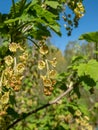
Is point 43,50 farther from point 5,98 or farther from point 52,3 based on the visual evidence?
point 52,3

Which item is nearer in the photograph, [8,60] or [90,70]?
[8,60]

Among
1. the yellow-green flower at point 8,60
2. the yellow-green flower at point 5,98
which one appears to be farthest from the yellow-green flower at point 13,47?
the yellow-green flower at point 5,98

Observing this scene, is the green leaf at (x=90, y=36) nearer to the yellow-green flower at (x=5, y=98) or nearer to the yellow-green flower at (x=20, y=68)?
the yellow-green flower at (x=20, y=68)

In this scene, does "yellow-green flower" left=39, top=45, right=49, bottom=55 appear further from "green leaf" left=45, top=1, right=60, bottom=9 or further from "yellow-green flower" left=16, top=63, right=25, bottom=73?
"green leaf" left=45, top=1, right=60, bottom=9

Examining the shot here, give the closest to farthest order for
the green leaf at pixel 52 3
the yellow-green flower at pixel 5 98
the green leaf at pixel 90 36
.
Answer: the yellow-green flower at pixel 5 98, the green leaf at pixel 52 3, the green leaf at pixel 90 36

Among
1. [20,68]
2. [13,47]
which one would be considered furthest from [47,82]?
[13,47]

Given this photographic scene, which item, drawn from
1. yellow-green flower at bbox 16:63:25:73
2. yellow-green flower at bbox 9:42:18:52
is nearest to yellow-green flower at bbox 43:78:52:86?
yellow-green flower at bbox 16:63:25:73

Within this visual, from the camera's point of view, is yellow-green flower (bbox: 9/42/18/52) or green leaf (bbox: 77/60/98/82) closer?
yellow-green flower (bbox: 9/42/18/52)

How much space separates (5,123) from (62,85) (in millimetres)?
1227

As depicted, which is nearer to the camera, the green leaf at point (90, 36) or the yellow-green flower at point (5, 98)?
the yellow-green flower at point (5, 98)

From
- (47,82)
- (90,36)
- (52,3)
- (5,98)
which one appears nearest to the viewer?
(5,98)

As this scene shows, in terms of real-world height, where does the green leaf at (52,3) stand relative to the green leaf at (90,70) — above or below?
above

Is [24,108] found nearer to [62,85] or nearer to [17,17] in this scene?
[62,85]

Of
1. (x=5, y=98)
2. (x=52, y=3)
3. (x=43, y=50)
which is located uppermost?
(x=52, y=3)
